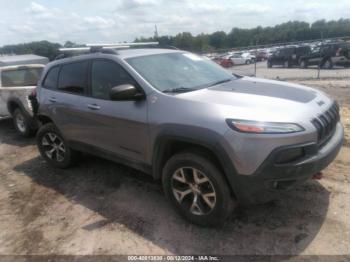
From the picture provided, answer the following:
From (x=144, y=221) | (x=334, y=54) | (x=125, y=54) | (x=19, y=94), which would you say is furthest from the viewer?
(x=334, y=54)

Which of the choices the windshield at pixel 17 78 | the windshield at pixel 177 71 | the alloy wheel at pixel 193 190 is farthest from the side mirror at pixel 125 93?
the windshield at pixel 17 78

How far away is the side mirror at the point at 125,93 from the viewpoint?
3.45 meters

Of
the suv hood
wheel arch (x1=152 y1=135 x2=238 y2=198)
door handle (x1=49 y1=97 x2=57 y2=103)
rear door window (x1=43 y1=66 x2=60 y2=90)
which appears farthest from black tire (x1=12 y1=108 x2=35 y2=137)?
the suv hood

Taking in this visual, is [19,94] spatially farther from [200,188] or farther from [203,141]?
[203,141]

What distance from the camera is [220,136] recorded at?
2924 millimetres

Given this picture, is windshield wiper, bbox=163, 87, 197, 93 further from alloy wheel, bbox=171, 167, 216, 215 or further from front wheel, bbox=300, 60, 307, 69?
front wheel, bbox=300, 60, 307, 69

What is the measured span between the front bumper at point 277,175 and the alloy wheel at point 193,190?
354 mm

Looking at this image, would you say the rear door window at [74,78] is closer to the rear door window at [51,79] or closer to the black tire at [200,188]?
the rear door window at [51,79]

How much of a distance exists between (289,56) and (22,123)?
2090 cm

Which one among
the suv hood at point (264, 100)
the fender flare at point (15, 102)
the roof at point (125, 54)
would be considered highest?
the roof at point (125, 54)

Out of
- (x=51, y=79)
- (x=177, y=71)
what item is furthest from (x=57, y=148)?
(x=177, y=71)

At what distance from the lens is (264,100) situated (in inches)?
127

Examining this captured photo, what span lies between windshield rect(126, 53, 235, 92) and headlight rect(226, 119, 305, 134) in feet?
3.24

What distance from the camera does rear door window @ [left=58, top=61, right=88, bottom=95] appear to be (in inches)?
178
